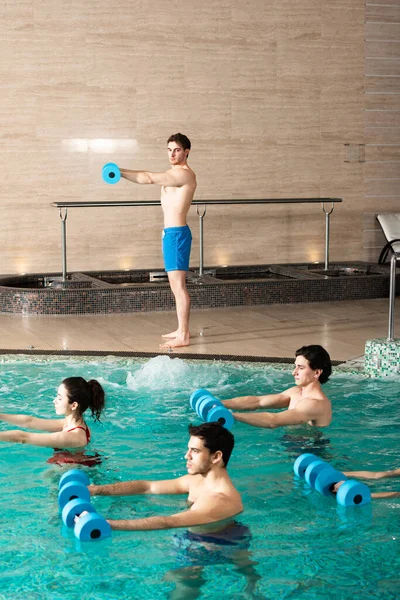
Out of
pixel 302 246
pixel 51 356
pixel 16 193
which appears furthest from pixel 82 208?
pixel 51 356

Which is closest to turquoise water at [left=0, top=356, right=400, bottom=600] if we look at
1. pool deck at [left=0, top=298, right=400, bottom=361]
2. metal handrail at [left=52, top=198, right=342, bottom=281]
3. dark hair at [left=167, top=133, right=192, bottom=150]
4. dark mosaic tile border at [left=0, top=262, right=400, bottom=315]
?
pool deck at [left=0, top=298, right=400, bottom=361]

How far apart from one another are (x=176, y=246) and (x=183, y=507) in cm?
383

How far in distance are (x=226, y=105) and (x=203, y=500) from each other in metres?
8.15

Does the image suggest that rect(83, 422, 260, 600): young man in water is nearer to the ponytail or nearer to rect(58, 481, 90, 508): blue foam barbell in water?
rect(58, 481, 90, 508): blue foam barbell in water

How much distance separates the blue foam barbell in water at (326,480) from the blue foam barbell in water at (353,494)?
0.39 feet

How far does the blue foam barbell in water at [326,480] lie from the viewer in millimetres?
4316

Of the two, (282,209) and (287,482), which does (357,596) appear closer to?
(287,482)

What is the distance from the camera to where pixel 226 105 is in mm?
11438

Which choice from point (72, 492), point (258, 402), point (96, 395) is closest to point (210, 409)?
point (258, 402)

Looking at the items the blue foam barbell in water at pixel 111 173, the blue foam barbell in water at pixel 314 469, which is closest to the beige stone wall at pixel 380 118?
the blue foam barbell in water at pixel 111 173

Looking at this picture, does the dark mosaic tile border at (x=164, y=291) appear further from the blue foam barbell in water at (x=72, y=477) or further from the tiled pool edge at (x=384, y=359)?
the blue foam barbell in water at (x=72, y=477)

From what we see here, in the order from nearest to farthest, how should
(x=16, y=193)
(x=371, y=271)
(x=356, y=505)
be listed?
(x=356, y=505) → (x=16, y=193) → (x=371, y=271)

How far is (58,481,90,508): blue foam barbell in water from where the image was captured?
3840mm

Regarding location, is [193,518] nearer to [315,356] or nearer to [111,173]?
[315,356]
